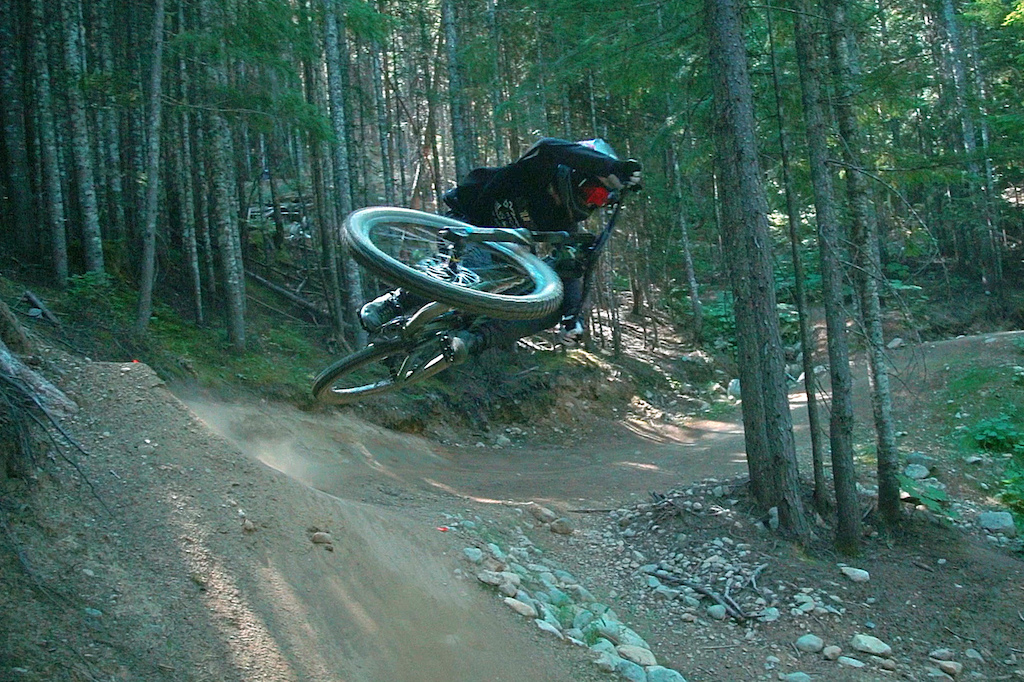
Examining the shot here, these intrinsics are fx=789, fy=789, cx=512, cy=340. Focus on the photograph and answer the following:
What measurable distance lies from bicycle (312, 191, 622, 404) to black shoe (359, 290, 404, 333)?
91mm

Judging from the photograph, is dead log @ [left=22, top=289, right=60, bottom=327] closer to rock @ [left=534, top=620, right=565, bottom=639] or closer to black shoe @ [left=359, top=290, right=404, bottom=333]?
black shoe @ [left=359, top=290, right=404, bottom=333]

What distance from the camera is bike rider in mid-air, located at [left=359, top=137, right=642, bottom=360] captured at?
663cm

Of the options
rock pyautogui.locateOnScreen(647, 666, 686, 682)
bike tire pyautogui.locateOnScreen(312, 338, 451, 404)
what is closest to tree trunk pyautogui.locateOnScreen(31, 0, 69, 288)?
bike tire pyautogui.locateOnScreen(312, 338, 451, 404)

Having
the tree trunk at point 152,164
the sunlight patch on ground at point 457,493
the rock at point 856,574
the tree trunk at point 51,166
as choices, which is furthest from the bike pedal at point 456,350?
the tree trunk at point 51,166

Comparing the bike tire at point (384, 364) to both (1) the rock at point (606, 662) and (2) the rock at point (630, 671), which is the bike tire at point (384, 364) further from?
(2) the rock at point (630, 671)

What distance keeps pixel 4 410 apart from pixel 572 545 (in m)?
6.45

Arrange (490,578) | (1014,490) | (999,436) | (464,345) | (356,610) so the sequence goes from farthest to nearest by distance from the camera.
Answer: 1. (999,436)
2. (1014,490)
3. (490,578)
4. (464,345)
5. (356,610)

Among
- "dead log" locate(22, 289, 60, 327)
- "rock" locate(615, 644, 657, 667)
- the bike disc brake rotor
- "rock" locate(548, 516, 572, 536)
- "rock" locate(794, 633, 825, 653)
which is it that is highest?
the bike disc brake rotor

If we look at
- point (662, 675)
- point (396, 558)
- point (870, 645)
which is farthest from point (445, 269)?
point (870, 645)

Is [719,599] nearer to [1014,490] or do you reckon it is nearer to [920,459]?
[1014,490]

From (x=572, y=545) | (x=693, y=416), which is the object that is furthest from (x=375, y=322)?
(x=693, y=416)

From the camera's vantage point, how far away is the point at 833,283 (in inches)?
384

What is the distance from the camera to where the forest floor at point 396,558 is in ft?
16.6

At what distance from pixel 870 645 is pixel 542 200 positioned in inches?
226
